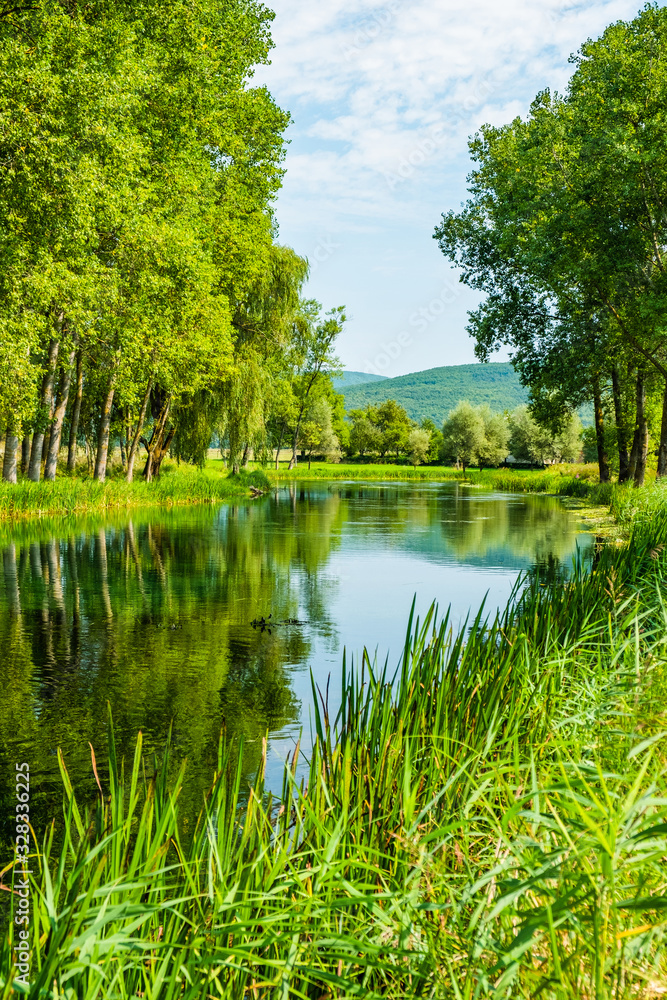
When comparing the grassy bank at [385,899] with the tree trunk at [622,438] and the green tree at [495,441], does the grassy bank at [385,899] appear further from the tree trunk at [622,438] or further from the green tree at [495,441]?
the green tree at [495,441]

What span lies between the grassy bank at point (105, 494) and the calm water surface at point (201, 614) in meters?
1.53

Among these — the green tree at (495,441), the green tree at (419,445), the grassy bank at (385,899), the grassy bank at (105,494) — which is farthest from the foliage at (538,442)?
the grassy bank at (385,899)

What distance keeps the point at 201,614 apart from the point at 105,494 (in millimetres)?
17117

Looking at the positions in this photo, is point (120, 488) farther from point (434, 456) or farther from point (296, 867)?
point (434, 456)

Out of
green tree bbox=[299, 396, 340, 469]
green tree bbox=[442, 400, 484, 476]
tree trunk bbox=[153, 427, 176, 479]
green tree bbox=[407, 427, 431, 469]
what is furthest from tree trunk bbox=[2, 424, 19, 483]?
green tree bbox=[407, 427, 431, 469]

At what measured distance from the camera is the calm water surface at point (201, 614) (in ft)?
23.1

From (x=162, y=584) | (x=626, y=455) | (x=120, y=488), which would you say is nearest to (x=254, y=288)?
(x=120, y=488)

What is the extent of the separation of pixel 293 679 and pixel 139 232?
1509cm

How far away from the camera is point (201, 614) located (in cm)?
1201

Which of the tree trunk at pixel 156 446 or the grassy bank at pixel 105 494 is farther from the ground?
the tree trunk at pixel 156 446

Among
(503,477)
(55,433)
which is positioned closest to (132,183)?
(55,433)

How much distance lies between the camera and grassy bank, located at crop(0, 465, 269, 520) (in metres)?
23.4

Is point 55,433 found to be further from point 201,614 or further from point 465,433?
point 465,433

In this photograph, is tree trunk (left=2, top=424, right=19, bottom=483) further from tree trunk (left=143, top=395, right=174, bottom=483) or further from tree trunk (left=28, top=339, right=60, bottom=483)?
tree trunk (left=143, top=395, right=174, bottom=483)
